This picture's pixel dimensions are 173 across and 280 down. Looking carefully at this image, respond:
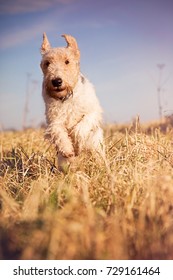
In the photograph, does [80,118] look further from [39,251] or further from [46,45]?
[39,251]

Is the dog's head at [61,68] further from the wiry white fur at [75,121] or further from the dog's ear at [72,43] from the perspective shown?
the wiry white fur at [75,121]

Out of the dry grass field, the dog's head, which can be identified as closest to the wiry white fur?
the dog's head

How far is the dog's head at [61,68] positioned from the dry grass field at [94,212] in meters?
0.93

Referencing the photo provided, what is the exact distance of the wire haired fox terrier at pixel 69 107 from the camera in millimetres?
6285

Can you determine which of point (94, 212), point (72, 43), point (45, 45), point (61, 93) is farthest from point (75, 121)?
point (94, 212)

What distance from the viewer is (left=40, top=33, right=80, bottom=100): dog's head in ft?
20.2

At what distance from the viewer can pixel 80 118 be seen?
21.4 feet

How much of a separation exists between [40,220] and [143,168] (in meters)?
1.70

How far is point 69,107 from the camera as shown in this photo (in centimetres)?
642

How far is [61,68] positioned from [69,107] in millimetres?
500

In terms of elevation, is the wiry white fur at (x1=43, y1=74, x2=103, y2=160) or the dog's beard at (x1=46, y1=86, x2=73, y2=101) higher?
the dog's beard at (x1=46, y1=86, x2=73, y2=101)

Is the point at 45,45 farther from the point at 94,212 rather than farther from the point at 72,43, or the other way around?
the point at 94,212

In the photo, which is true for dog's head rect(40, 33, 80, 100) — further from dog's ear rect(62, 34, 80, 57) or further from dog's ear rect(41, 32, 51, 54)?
dog's ear rect(41, 32, 51, 54)

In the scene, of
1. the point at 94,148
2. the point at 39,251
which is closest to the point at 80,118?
the point at 94,148
